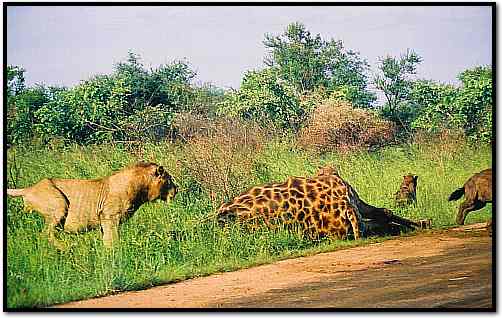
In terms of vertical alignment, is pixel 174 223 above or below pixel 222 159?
below

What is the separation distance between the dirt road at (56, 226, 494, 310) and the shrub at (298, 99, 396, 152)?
1.29 feet

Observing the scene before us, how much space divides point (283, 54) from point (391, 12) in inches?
17.2

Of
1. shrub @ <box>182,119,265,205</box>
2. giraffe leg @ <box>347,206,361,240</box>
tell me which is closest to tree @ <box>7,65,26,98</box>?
shrub @ <box>182,119,265,205</box>

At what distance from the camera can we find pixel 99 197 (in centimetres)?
326

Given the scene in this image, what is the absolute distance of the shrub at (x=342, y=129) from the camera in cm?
335

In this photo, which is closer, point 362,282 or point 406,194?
point 362,282

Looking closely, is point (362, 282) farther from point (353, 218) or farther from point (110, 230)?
point (110, 230)

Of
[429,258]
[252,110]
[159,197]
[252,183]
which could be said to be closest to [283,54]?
[252,110]

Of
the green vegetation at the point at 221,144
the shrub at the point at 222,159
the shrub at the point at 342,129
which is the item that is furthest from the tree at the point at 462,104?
the shrub at the point at 222,159

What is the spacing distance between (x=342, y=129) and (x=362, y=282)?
585mm

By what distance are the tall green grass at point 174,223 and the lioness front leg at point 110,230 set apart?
25 millimetres

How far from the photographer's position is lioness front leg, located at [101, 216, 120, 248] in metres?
3.23

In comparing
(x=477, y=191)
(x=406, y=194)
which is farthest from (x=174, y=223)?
(x=477, y=191)

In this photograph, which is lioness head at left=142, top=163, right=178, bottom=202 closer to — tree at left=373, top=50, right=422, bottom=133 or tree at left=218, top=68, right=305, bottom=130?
tree at left=218, top=68, right=305, bottom=130
